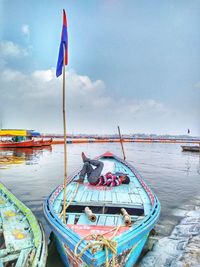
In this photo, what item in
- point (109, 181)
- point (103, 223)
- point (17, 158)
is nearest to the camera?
point (103, 223)

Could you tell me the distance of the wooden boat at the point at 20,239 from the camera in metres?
4.72

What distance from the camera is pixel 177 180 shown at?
Answer: 652 inches

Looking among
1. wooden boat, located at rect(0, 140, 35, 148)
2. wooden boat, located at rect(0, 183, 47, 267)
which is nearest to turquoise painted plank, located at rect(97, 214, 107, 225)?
wooden boat, located at rect(0, 183, 47, 267)

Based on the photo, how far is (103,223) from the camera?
5.39 m

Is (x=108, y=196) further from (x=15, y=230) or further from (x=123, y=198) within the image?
(x=15, y=230)

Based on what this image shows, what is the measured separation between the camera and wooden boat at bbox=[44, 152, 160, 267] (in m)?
3.84

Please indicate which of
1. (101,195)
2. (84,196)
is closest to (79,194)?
(84,196)

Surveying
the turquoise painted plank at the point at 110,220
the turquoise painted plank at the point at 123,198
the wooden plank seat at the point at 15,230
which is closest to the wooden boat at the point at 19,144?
the wooden plank seat at the point at 15,230

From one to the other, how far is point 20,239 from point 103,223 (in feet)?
6.99

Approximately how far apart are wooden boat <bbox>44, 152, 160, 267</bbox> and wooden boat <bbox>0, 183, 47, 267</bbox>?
0.56m

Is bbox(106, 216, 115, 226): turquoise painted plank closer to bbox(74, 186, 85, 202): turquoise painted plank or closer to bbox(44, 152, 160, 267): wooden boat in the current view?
bbox(44, 152, 160, 267): wooden boat

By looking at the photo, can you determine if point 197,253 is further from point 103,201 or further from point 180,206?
point 180,206

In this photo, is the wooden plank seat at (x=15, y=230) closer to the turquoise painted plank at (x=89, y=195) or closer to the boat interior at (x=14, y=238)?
the boat interior at (x=14, y=238)

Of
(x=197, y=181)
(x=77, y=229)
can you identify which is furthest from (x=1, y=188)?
(x=197, y=181)
